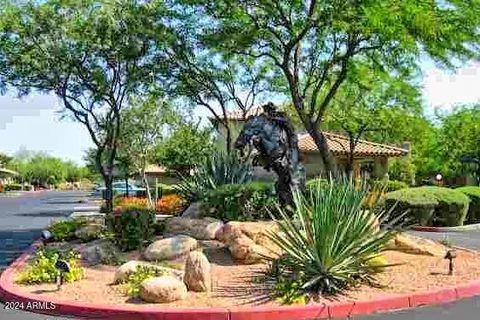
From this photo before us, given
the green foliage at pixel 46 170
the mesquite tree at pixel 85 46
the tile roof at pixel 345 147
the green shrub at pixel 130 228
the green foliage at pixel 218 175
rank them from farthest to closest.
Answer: the green foliage at pixel 46 170, the tile roof at pixel 345 147, the mesquite tree at pixel 85 46, the green foliage at pixel 218 175, the green shrub at pixel 130 228

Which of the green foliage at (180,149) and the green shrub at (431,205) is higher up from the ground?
the green foliage at (180,149)

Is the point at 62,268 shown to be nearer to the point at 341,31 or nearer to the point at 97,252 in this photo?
the point at 97,252

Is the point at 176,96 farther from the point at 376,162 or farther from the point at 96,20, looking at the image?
the point at 376,162

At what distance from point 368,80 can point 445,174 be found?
3156 centimetres

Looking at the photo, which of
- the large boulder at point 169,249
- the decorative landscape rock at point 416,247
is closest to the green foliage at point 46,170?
the large boulder at point 169,249

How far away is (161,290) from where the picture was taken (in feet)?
27.7

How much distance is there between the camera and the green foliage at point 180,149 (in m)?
39.7

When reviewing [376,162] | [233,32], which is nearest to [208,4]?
[233,32]

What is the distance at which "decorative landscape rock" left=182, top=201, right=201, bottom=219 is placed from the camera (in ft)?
49.6

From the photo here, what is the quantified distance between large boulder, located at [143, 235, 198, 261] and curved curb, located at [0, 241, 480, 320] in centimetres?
298

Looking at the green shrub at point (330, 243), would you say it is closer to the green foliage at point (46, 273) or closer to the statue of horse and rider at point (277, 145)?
the green foliage at point (46, 273)

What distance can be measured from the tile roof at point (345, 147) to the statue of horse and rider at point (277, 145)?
70.6 ft

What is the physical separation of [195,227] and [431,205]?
35.7 feet

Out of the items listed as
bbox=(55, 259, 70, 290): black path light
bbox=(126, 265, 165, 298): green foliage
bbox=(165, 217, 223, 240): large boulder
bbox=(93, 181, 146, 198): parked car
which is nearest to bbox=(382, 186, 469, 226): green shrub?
bbox=(165, 217, 223, 240): large boulder
